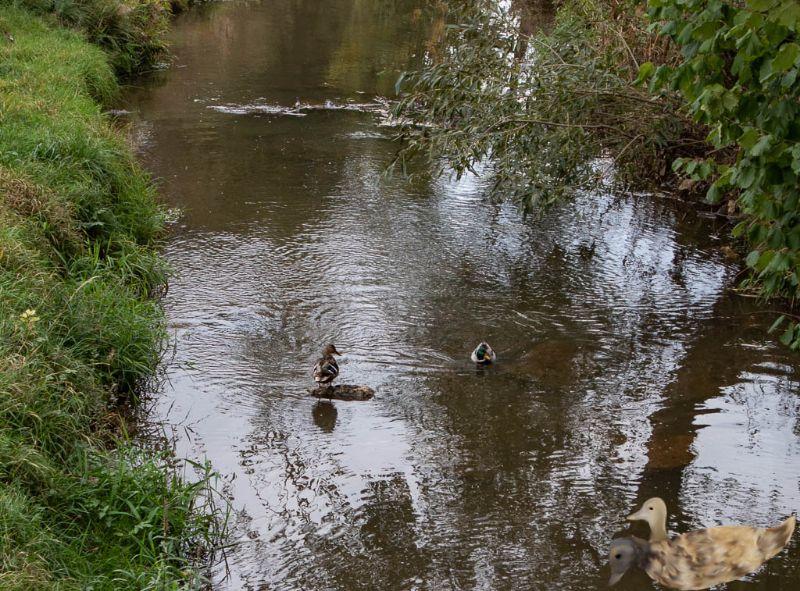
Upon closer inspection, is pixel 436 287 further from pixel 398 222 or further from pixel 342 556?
pixel 342 556

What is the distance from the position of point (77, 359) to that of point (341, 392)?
2.20 meters

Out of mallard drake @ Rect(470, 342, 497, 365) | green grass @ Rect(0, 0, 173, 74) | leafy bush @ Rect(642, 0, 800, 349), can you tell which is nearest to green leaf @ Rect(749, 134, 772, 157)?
leafy bush @ Rect(642, 0, 800, 349)

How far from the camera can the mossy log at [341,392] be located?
781 cm

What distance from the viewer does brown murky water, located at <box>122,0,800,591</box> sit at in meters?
6.14

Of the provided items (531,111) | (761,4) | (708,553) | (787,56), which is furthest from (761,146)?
(531,111)

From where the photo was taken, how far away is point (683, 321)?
973 cm

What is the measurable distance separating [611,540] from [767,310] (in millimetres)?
4912

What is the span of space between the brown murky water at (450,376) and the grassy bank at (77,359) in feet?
1.63

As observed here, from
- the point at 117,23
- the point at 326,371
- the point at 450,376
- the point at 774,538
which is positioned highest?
the point at 117,23

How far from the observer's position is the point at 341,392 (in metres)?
7.80

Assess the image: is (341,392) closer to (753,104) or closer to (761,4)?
(753,104)

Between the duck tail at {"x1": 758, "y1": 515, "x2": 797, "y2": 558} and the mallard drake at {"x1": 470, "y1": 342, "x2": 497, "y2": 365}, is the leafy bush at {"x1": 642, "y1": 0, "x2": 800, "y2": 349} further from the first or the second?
the mallard drake at {"x1": 470, "y1": 342, "x2": 497, "y2": 365}

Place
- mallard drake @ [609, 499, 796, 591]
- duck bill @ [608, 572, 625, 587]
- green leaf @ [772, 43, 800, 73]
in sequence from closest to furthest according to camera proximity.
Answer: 1. green leaf @ [772, 43, 800, 73]
2. mallard drake @ [609, 499, 796, 591]
3. duck bill @ [608, 572, 625, 587]

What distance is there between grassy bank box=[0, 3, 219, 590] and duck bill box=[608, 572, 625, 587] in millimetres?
2634
